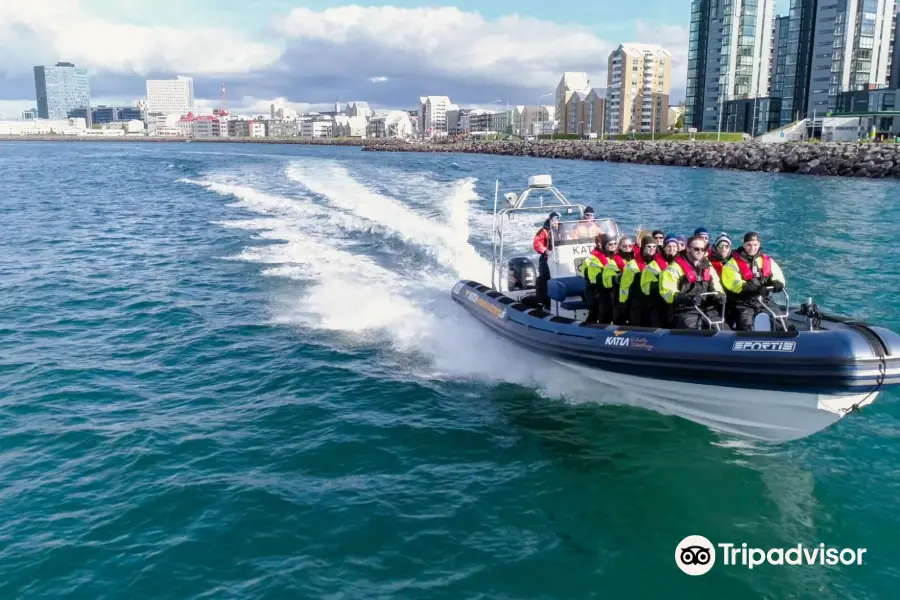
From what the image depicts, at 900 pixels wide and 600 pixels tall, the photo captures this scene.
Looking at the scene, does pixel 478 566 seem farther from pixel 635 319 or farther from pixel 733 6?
pixel 733 6

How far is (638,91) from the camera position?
380 feet

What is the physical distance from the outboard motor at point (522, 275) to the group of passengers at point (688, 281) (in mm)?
2799

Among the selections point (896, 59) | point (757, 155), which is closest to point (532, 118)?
point (896, 59)

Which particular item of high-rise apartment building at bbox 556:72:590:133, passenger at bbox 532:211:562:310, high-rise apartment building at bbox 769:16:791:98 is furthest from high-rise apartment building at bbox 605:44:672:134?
passenger at bbox 532:211:562:310

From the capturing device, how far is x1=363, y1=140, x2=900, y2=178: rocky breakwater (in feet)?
136

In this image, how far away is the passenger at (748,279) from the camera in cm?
740

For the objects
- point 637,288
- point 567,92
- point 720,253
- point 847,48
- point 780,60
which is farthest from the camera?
point 567,92

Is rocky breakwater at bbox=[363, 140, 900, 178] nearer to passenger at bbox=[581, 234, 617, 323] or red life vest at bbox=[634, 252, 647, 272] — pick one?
passenger at bbox=[581, 234, 617, 323]

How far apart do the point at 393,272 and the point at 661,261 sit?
825 cm

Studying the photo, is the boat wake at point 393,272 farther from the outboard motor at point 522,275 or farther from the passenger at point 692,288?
the passenger at point 692,288

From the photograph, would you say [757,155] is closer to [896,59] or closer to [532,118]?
[896,59]

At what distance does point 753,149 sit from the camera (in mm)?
53625

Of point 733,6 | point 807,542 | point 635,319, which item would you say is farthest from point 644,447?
point 733,6

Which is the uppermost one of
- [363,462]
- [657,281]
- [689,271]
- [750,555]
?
[689,271]
